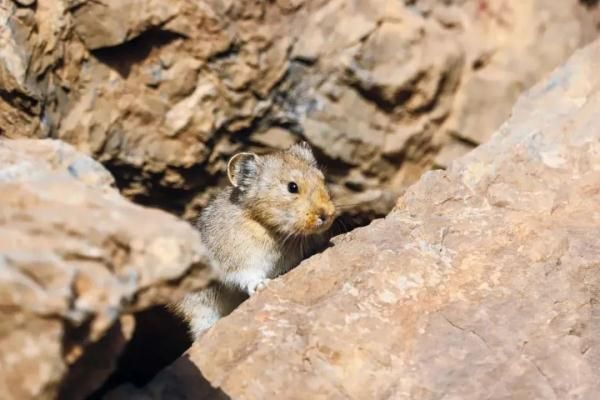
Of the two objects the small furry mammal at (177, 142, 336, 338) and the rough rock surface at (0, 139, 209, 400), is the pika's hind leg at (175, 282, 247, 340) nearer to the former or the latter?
the small furry mammal at (177, 142, 336, 338)

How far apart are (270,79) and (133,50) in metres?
1.17

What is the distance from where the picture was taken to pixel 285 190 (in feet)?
22.6

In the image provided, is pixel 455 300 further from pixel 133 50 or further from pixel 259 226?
pixel 133 50

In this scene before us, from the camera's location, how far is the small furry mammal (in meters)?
6.77

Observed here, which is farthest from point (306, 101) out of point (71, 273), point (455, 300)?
point (71, 273)

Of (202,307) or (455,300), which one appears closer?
(455,300)

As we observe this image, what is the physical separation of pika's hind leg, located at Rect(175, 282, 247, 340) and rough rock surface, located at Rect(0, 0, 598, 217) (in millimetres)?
1367

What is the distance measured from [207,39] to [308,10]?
3.18ft

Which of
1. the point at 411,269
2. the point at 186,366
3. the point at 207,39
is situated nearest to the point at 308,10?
the point at 207,39

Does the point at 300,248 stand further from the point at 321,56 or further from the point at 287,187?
the point at 321,56

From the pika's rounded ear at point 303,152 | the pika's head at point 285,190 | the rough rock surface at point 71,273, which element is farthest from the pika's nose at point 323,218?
the rough rock surface at point 71,273

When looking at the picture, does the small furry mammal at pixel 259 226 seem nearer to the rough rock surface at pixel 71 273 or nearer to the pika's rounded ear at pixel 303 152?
the pika's rounded ear at pixel 303 152

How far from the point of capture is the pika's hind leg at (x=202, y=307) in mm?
6980

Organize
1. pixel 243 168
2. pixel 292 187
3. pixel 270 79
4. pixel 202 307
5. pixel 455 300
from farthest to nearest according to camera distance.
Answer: pixel 270 79 < pixel 243 168 < pixel 202 307 < pixel 292 187 < pixel 455 300
